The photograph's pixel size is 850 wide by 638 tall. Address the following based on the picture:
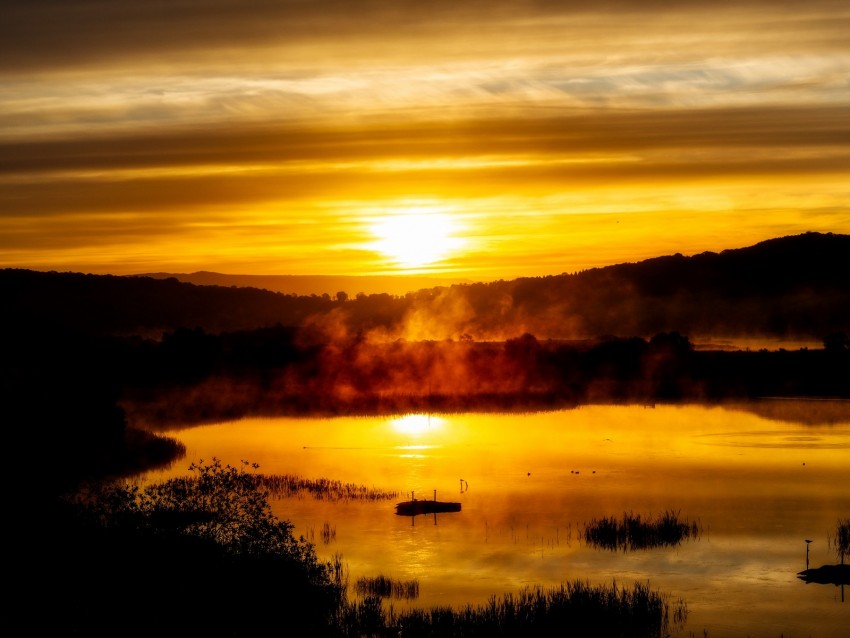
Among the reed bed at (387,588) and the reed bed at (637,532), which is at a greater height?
the reed bed at (637,532)

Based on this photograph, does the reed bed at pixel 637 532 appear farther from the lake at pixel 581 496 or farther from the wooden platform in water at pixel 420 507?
the wooden platform in water at pixel 420 507

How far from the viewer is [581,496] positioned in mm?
42750

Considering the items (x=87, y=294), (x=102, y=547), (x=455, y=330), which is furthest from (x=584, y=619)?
(x=87, y=294)

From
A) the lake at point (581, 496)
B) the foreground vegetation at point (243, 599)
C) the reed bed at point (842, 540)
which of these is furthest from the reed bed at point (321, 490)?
the reed bed at point (842, 540)

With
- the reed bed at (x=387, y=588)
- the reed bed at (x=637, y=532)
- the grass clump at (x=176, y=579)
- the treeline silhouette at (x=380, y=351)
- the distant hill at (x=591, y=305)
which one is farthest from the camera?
the distant hill at (x=591, y=305)

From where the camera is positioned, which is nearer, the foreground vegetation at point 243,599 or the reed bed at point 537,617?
the foreground vegetation at point 243,599

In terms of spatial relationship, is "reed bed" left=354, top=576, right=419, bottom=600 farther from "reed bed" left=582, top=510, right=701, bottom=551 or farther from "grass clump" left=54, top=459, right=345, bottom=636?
"reed bed" left=582, top=510, right=701, bottom=551

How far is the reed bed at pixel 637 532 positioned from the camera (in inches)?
1324

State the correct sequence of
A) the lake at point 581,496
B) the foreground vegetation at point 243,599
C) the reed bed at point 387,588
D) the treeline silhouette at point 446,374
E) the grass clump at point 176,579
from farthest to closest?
the treeline silhouette at point 446,374, the lake at point 581,496, the reed bed at point 387,588, the foreground vegetation at point 243,599, the grass clump at point 176,579

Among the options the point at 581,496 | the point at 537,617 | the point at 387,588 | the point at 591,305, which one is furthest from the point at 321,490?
the point at 591,305

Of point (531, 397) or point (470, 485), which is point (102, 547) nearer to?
point (470, 485)

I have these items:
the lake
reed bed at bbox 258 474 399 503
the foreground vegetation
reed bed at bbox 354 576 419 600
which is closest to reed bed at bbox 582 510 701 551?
the lake

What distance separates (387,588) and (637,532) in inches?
381

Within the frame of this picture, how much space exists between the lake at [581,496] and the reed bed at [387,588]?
0.34m
